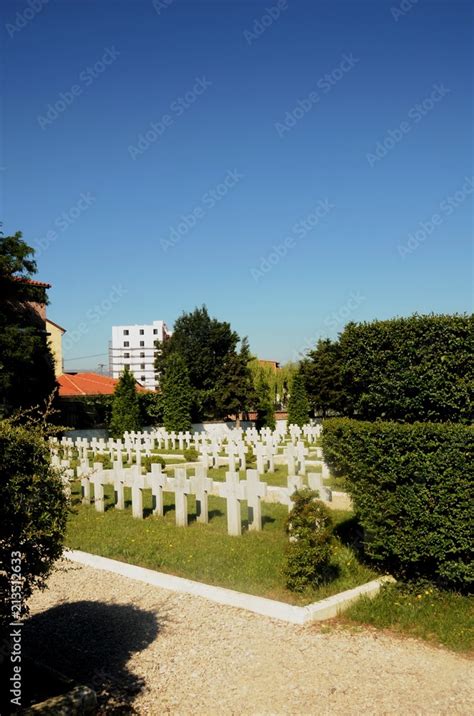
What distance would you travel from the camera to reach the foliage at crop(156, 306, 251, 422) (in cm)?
4141

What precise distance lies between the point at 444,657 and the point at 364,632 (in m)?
0.83

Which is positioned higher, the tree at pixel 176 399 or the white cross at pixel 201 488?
the tree at pixel 176 399

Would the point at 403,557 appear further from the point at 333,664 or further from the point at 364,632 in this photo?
the point at 333,664

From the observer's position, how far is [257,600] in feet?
20.9

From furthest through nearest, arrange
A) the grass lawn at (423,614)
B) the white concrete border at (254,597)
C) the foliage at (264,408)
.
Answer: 1. the foliage at (264,408)
2. the white concrete border at (254,597)
3. the grass lawn at (423,614)

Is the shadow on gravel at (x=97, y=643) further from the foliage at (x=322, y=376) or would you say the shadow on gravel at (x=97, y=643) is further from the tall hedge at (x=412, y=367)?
the foliage at (x=322, y=376)

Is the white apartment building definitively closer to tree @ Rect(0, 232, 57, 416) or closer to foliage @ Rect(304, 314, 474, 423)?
tree @ Rect(0, 232, 57, 416)

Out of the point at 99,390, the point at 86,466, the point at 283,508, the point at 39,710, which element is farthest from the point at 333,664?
the point at 99,390

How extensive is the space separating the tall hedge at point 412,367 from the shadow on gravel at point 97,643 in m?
3.77

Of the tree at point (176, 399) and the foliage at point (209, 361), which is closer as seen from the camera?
the tree at point (176, 399)

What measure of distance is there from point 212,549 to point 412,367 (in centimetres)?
411

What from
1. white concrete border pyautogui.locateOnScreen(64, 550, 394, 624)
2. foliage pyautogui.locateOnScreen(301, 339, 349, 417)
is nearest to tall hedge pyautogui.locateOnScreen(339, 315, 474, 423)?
white concrete border pyautogui.locateOnScreen(64, 550, 394, 624)

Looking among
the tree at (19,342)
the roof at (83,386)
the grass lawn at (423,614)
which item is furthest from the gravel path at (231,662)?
the roof at (83,386)

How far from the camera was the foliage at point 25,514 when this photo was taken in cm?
420
